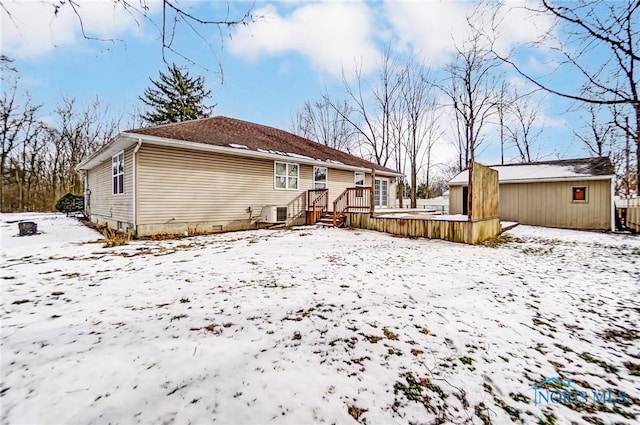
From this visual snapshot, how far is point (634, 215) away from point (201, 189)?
1785 centimetres

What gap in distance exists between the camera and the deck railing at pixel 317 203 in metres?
12.0

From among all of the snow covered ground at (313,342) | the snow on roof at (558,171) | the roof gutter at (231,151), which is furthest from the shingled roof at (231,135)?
the snow on roof at (558,171)

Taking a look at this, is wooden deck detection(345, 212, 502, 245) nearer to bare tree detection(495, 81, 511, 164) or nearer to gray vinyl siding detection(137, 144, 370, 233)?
gray vinyl siding detection(137, 144, 370, 233)

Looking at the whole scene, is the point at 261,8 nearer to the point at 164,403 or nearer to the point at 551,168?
the point at 164,403

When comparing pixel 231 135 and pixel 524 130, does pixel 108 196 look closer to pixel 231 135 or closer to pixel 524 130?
pixel 231 135

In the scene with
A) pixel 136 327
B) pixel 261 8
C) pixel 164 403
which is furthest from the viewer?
pixel 136 327

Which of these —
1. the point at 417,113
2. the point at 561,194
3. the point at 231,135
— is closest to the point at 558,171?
the point at 561,194

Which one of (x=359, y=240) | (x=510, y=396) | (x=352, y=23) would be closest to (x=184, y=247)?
(x=359, y=240)

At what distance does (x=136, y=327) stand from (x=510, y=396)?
11.3 feet

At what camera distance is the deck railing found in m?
12.0

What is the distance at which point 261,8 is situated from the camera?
2.53 meters

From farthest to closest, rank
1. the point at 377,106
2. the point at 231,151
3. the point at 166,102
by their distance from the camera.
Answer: the point at 166,102, the point at 377,106, the point at 231,151

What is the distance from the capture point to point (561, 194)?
42.3 feet

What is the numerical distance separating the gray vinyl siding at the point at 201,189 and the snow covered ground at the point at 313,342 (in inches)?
133
